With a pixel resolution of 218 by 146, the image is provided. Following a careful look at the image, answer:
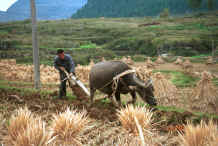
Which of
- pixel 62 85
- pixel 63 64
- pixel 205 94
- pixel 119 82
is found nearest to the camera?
pixel 119 82

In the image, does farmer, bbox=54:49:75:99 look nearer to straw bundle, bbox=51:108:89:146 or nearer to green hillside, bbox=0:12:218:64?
straw bundle, bbox=51:108:89:146

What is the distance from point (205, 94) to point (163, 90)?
1.71 meters

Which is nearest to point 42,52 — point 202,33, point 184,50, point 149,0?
point 184,50

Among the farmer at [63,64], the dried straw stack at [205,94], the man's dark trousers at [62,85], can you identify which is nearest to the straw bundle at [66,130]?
the farmer at [63,64]

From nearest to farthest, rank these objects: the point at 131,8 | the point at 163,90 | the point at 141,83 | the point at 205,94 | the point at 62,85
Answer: the point at 141,83 → the point at 62,85 → the point at 205,94 → the point at 163,90 → the point at 131,8

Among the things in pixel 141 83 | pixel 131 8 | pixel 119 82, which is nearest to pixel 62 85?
pixel 119 82

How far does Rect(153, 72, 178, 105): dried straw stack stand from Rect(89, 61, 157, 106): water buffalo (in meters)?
3.61

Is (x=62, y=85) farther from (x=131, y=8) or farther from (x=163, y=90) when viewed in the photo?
(x=131, y=8)

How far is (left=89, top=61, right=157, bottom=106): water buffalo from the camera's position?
643 centimetres

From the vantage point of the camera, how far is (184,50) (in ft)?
87.9

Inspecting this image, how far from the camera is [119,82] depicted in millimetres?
6707

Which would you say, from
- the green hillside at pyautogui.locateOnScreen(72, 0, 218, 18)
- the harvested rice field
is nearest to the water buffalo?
the harvested rice field

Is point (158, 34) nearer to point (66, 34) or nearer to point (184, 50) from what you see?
point (184, 50)

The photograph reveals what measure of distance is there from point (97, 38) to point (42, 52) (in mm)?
10559
